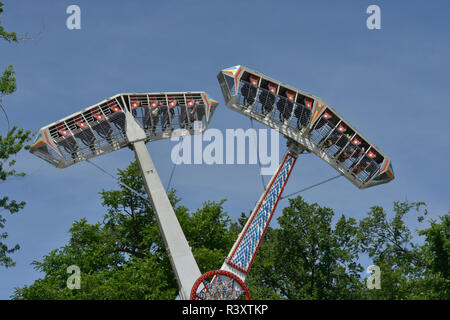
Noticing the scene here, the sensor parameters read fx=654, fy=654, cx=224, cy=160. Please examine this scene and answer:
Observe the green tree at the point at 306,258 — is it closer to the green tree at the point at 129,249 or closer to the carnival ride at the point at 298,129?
the green tree at the point at 129,249

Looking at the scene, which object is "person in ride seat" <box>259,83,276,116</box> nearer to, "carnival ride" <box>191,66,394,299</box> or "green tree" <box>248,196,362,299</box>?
"carnival ride" <box>191,66,394,299</box>

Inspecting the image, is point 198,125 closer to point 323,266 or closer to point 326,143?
point 326,143

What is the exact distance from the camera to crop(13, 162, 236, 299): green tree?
143ft

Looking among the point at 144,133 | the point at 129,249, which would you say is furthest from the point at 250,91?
the point at 129,249

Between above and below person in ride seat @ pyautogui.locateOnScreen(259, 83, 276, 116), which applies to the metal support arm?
below

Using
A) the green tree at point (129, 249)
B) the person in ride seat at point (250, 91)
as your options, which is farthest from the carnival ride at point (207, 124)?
the green tree at point (129, 249)

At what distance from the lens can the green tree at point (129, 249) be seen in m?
43.5

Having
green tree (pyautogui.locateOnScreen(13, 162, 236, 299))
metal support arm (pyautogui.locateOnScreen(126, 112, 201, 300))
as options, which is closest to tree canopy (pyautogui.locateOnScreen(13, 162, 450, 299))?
green tree (pyautogui.locateOnScreen(13, 162, 236, 299))

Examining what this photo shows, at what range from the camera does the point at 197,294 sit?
1201 inches

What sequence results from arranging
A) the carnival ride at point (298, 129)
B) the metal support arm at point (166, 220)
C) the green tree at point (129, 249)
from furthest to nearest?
the green tree at point (129, 249) < the carnival ride at point (298, 129) < the metal support arm at point (166, 220)

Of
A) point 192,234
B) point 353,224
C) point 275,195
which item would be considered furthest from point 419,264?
point 275,195

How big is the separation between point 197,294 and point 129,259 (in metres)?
20.4

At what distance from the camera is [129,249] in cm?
5150
